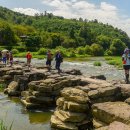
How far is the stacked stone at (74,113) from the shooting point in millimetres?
20094

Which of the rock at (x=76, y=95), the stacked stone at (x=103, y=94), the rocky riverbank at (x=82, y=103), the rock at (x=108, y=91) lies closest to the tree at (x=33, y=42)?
the rocky riverbank at (x=82, y=103)

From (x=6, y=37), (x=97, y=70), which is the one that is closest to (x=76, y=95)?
(x=97, y=70)

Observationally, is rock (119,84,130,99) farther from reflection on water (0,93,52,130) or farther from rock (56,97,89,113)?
reflection on water (0,93,52,130)

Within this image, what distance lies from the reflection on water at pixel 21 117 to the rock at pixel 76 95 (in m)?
2.23

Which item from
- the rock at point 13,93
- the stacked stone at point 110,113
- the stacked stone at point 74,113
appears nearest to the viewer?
the stacked stone at point 110,113

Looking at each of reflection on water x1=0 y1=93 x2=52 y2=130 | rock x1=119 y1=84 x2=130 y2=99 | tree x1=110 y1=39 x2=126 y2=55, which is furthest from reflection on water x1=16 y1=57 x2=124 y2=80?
tree x1=110 y1=39 x2=126 y2=55

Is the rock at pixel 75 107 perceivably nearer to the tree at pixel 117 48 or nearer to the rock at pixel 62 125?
the rock at pixel 62 125

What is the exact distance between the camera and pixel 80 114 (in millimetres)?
20578

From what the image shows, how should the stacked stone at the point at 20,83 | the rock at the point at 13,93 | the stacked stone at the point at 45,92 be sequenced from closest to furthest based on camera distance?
the stacked stone at the point at 45,92
the rock at the point at 13,93
the stacked stone at the point at 20,83

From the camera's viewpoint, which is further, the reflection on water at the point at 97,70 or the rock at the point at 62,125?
the reflection on water at the point at 97,70

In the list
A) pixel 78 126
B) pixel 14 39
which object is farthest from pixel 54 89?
pixel 14 39

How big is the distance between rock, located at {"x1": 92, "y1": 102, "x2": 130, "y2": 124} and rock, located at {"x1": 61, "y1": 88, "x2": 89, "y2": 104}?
1.80 metres

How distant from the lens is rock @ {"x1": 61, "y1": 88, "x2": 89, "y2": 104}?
20938 mm

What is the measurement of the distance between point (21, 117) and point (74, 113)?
4764mm
